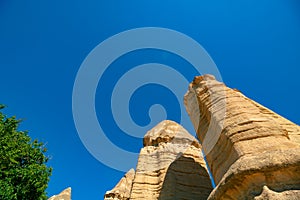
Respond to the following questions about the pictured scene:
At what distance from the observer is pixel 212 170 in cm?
1095

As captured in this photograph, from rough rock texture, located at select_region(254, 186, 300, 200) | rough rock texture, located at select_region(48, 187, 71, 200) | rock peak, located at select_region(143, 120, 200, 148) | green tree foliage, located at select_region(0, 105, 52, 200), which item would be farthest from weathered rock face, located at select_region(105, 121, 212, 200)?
rough rock texture, located at select_region(48, 187, 71, 200)

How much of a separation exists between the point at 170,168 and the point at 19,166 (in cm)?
819

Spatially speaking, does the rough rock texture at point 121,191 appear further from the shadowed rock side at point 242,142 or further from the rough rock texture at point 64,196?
the shadowed rock side at point 242,142

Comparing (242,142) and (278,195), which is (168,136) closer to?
(242,142)

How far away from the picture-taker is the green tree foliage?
11.9 m

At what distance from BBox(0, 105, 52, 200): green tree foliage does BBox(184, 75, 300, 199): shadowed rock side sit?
351 inches

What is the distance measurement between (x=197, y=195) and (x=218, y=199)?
574 cm

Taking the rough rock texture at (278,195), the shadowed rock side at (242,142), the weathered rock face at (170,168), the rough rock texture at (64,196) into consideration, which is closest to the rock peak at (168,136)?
the weathered rock face at (170,168)

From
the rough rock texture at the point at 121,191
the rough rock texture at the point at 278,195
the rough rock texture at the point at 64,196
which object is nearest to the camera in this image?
the rough rock texture at the point at 278,195

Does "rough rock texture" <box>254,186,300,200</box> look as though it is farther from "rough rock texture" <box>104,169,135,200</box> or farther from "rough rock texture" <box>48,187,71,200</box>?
"rough rock texture" <box>48,187,71,200</box>

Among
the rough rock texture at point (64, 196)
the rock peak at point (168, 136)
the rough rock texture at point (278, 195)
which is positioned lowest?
the rough rock texture at point (278, 195)

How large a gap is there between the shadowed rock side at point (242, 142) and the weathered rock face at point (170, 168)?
2605mm

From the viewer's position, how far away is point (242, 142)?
900 cm

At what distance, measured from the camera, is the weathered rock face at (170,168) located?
1279cm
